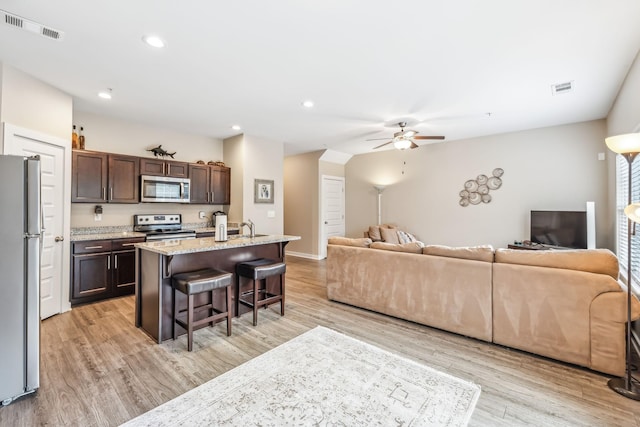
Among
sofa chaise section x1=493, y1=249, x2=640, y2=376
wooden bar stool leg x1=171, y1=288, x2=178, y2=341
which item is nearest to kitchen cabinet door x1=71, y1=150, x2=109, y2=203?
wooden bar stool leg x1=171, y1=288, x2=178, y2=341

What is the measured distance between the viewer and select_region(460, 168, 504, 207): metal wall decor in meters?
5.55

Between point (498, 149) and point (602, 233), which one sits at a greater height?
point (498, 149)

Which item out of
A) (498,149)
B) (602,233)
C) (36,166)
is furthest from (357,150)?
(36,166)

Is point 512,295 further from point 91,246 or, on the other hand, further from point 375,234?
point 91,246

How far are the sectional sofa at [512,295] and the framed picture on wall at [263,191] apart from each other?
9.32 feet

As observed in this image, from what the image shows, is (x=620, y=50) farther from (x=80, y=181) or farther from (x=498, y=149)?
(x=80, y=181)

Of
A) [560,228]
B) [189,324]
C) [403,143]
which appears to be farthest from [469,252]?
[560,228]

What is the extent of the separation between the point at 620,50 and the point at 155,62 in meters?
4.41

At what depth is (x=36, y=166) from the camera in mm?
1957

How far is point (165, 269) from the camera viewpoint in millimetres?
2805

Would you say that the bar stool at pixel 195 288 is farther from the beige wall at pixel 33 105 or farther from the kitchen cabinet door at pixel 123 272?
the beige wall at pixel 33 105

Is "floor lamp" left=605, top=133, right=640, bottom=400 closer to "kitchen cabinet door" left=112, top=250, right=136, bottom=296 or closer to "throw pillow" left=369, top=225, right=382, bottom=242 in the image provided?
"throw pillow" left=369, top=225, right=382, bottom=242

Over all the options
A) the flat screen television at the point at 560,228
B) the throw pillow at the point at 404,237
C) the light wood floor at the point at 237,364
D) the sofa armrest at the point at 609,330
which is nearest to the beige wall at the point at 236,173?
the light wood floor at the point at 237,364

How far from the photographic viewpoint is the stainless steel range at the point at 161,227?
4461 millimetres
